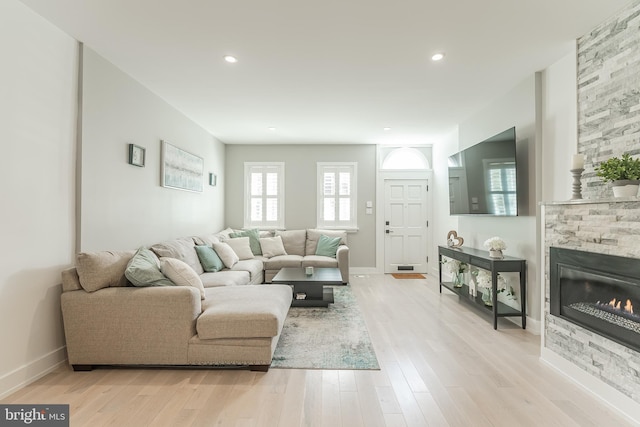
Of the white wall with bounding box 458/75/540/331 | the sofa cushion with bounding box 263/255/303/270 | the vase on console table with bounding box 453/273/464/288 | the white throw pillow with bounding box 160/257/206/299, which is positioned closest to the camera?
the white throw pillow with bounding box 160/257/206/299

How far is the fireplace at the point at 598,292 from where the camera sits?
6.14ft

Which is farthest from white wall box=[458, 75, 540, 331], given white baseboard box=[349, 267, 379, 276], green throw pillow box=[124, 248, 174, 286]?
green throw pillow box=[124, 248, 174, 286]

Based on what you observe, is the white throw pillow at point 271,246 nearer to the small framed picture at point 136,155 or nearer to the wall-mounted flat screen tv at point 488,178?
the small framed picture at point 136,155

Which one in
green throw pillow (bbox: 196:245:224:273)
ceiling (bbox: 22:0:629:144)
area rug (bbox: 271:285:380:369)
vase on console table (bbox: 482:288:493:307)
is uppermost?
A: ceiling (bbox: 22:0:629:144)

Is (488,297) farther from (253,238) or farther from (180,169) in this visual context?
(180,169)

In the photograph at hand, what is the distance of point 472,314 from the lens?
3.79 m

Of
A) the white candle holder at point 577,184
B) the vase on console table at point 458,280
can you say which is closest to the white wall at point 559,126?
the white candle holder at point 577,184

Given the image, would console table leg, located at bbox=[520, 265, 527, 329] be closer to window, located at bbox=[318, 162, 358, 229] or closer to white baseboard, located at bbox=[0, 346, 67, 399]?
window, located at bbox=[318, 162, 358, 229]

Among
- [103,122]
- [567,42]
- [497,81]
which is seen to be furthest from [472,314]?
[103,122]

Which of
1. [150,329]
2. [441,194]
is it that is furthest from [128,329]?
[441,194]

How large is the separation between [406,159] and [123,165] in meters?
5.05

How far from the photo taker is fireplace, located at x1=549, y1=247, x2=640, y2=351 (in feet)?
6.14

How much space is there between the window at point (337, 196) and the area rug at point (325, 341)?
254cm

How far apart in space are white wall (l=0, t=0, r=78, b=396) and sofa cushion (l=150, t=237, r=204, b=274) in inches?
36.5
